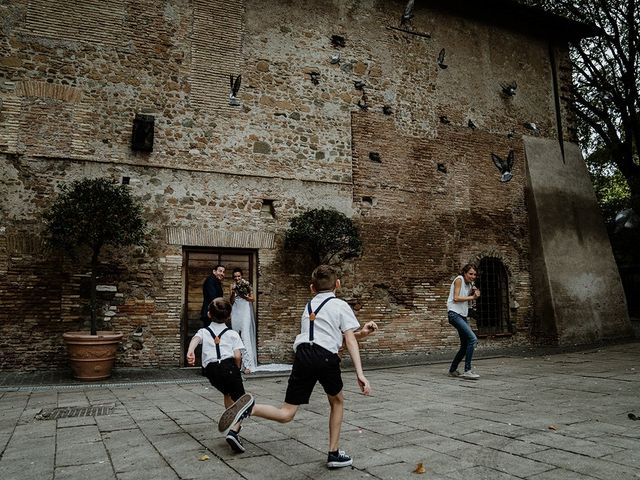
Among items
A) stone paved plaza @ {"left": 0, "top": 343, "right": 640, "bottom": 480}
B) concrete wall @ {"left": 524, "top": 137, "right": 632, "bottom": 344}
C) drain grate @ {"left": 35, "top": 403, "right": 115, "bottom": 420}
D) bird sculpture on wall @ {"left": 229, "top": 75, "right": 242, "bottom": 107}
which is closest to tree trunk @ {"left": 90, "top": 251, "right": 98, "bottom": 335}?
stone paved plaza @ {"left": 0, "top": 343, "right": 640, "bottom": 480}

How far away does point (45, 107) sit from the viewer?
30.0ft

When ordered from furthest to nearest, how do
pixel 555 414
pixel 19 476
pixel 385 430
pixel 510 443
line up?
pixel 555 414 → pixel 385 430 → pixel 510 443 → pixel 19 476

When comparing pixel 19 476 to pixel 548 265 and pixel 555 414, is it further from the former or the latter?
pixel 548 265

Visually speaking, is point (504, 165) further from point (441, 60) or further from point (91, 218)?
point (91, 218)

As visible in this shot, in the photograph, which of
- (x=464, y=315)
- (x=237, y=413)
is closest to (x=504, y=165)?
(x=464, y=315)

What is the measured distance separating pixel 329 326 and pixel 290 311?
678cm

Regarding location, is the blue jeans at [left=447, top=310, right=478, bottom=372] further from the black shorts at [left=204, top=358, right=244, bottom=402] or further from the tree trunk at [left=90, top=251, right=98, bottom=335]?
the tree trunk at [left=90, top=251, right=98, bottom=335]

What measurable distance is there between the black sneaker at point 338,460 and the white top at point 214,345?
135 cm

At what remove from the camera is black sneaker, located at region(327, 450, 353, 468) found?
3.46 meters

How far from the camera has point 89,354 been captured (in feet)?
25.9

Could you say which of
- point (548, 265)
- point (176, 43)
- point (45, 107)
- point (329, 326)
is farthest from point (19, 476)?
Answer: point (548, 265)

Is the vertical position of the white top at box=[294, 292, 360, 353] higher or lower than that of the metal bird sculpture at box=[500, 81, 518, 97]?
lower

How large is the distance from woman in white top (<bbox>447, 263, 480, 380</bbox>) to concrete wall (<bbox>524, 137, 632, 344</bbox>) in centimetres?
589

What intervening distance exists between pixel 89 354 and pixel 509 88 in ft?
38.3
